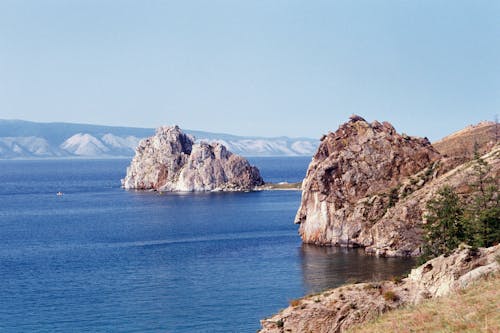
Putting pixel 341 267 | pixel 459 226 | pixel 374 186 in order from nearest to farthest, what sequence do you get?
pixel 459 226
pixel 341 267
pixel 374 186

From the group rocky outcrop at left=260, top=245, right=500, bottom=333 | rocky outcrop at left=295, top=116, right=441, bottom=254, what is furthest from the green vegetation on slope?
rocky outcrop at left=260, top=245, right=500, bottom=333

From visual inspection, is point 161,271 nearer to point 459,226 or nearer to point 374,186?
point 459,226

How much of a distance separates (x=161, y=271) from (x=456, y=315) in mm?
70456

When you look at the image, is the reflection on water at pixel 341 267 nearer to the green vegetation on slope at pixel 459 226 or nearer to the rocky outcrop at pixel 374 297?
the green vegetation on slope at pixel 459 226

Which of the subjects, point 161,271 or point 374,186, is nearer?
point 161,271

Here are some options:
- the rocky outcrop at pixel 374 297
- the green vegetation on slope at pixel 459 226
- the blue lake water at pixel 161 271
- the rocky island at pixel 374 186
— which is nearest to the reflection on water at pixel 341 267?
the blue lake water at pixel 161 271

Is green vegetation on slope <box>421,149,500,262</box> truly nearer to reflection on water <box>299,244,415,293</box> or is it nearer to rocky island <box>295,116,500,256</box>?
reflection on water <box>299,244,415,293</box>

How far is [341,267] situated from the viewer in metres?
95.0

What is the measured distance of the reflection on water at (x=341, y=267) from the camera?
86.2 m

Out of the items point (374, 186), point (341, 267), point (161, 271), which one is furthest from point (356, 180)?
point (161, 271)

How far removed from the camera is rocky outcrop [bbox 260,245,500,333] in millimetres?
40719

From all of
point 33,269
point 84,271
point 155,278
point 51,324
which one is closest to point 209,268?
point 155,278

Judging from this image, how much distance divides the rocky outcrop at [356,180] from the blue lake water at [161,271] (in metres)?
4.46

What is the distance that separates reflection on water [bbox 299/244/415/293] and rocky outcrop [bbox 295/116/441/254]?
4.60 m
